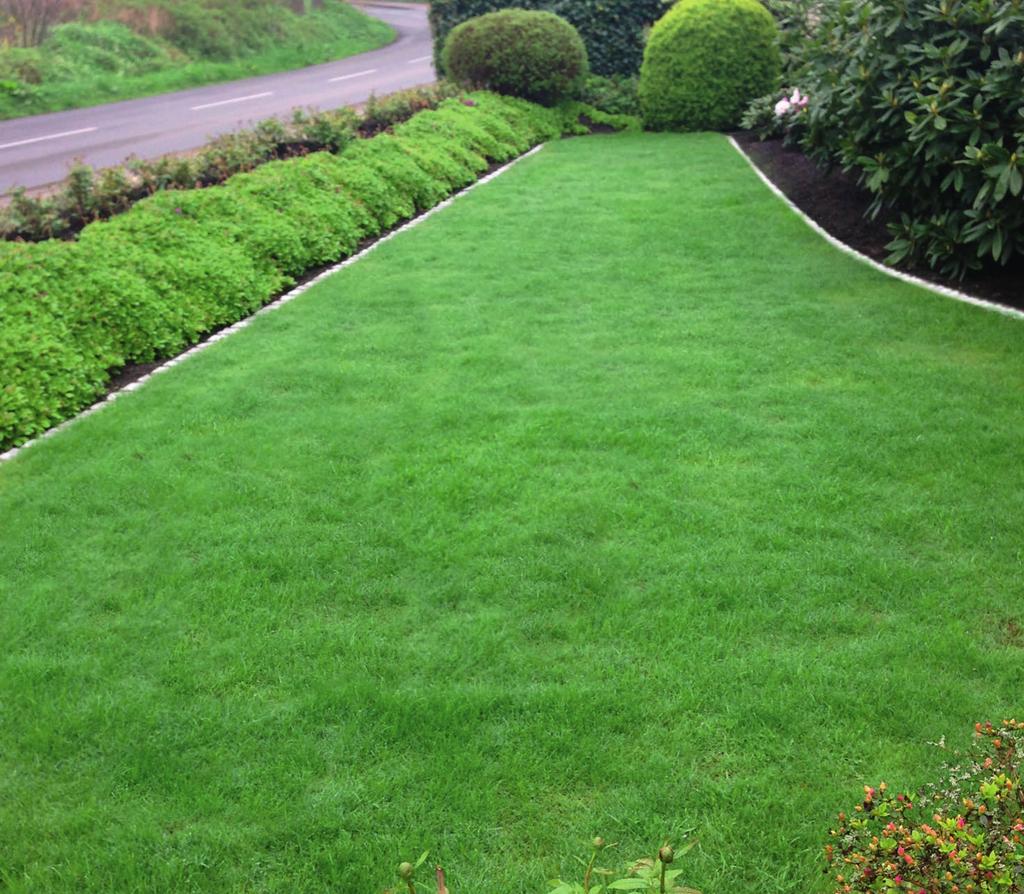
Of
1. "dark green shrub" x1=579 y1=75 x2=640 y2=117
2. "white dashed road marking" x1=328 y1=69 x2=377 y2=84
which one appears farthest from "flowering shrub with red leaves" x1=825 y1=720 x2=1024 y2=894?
"white dashed road marking" x1=328 y1=69 x2=377 y2=84

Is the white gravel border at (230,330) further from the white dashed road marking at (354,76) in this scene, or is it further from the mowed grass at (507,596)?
the white dashed road marking at (354,76)

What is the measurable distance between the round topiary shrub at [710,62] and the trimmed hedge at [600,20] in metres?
2.36

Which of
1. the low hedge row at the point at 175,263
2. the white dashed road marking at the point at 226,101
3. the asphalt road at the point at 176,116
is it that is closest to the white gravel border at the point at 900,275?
the low hedge row at the point at 175,263

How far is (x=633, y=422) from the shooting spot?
5176mm

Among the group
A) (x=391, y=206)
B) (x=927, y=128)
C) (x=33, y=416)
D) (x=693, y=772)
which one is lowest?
(x=693, y=772)

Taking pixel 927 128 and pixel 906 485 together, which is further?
pixel 927 128

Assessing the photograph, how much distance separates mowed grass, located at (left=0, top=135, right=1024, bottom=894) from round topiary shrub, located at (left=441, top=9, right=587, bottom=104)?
925 cm

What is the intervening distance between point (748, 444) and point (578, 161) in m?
8.38

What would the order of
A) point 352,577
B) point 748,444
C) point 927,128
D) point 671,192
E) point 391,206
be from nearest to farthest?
point 352,577
point 748,444
point 927,128
point 391,206
point 671,192

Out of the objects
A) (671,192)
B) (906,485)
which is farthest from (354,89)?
(906,485)

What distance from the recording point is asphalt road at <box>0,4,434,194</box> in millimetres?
13000

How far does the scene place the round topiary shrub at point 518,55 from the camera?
47.6ft

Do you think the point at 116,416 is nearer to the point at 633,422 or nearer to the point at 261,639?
the point at 261,639

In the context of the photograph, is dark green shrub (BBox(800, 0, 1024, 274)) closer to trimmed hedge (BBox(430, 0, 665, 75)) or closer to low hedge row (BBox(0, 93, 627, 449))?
low hedge row (BBox(0, 93, 627, 449))
